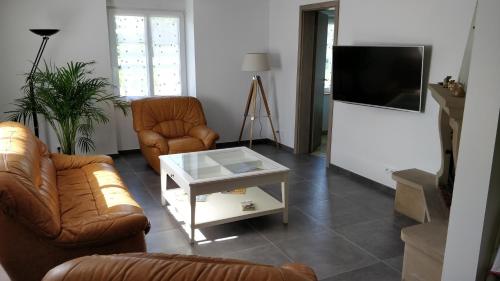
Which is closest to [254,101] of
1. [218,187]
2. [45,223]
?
[218,187]

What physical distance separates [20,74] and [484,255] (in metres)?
5.25

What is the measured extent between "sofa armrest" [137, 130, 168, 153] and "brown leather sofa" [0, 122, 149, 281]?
5.68ft

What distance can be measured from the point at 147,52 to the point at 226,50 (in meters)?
1.18

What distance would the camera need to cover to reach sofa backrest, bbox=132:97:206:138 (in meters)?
5.16

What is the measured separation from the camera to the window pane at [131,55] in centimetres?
555

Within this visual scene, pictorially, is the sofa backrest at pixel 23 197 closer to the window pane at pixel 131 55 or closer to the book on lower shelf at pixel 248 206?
the book on lower shelf at pixel 248 206

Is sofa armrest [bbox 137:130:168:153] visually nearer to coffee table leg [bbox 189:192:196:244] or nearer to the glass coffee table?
the glass coffee table

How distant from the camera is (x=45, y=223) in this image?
2072 millimetres

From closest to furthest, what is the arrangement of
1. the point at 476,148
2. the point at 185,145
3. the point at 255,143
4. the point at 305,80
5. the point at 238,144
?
the point at 476,148 < the point at 185,145 < the point at 305,80 < the point at 238,144 < the point at 255,143

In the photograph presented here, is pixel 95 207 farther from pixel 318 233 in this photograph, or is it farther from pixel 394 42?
pixel 394 42

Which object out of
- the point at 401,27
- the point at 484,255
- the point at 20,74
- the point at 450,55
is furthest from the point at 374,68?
the point at 20,74

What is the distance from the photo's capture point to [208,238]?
10.6 ft

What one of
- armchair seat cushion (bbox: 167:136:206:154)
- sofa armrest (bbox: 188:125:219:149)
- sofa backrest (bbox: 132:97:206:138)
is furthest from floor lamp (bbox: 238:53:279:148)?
armchair seat cushion (bbox: 167:136:206:154)

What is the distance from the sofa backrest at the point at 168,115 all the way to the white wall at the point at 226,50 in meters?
0.53
